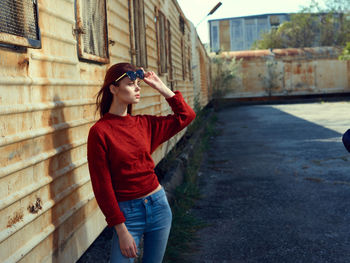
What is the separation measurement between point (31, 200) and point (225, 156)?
22.1ft

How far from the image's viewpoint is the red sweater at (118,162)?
191cm

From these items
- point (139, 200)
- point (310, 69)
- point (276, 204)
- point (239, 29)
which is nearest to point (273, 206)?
point (276, 204)

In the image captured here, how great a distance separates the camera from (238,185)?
6066 mm

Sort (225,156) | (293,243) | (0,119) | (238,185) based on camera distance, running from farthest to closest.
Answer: (225,156) < (238,185) < (293,243) < (0,119)

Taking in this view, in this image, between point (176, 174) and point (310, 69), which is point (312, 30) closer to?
point (310, 69)

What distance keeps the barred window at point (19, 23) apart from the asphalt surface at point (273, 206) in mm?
1605

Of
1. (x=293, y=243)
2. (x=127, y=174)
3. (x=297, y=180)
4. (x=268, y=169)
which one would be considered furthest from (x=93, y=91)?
(x=268, y=169)

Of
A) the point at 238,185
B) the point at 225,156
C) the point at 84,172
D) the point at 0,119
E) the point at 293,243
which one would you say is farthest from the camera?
the point at 225,156

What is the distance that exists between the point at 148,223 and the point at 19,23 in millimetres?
1131

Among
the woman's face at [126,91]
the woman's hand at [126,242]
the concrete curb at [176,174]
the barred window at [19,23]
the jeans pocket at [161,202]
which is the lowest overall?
the concrete curb at [176,174]

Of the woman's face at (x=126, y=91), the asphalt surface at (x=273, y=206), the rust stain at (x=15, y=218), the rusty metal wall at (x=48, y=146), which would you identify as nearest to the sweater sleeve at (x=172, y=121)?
the woman's face at (x=126, y=91)

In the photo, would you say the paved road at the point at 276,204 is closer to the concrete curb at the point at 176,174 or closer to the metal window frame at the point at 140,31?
the concrete curb at the point at 176,174

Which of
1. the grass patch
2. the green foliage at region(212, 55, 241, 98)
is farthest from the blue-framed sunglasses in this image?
the green foliage at region(212, 55, 241, 98)

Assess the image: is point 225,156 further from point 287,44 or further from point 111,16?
point 287,44
